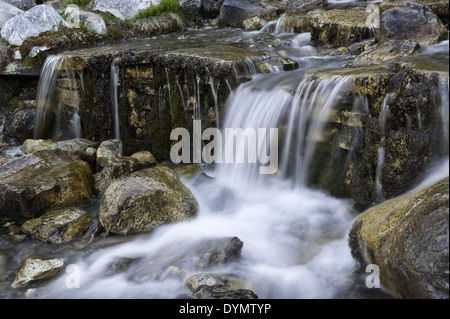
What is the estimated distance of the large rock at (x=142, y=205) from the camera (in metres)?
5.23

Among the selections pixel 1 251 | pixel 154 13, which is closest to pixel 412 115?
pixel 1 251

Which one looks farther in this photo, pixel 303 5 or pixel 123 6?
pixel 123 6

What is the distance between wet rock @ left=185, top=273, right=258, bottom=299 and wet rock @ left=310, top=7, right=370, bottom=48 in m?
5.60

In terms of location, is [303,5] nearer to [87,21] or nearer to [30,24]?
[87,21]

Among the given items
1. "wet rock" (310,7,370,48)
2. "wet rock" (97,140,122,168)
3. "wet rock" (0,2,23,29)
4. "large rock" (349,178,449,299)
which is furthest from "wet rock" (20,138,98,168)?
"large rock" (349,178,449,299)

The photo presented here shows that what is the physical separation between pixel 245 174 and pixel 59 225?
2.69 meters

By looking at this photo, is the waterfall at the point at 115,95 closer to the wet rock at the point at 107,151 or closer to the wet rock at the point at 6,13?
the wet rock at the point at 107,151

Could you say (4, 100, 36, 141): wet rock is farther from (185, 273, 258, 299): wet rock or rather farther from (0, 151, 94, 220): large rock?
(185, 273, 258, 299): wet rock

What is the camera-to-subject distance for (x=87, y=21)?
35.4ft

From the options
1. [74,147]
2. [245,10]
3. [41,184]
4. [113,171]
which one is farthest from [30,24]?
[41,184]

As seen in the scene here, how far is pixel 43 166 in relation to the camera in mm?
6184

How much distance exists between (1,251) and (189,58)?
405 cm

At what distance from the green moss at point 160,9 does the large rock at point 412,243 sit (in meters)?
9.93
